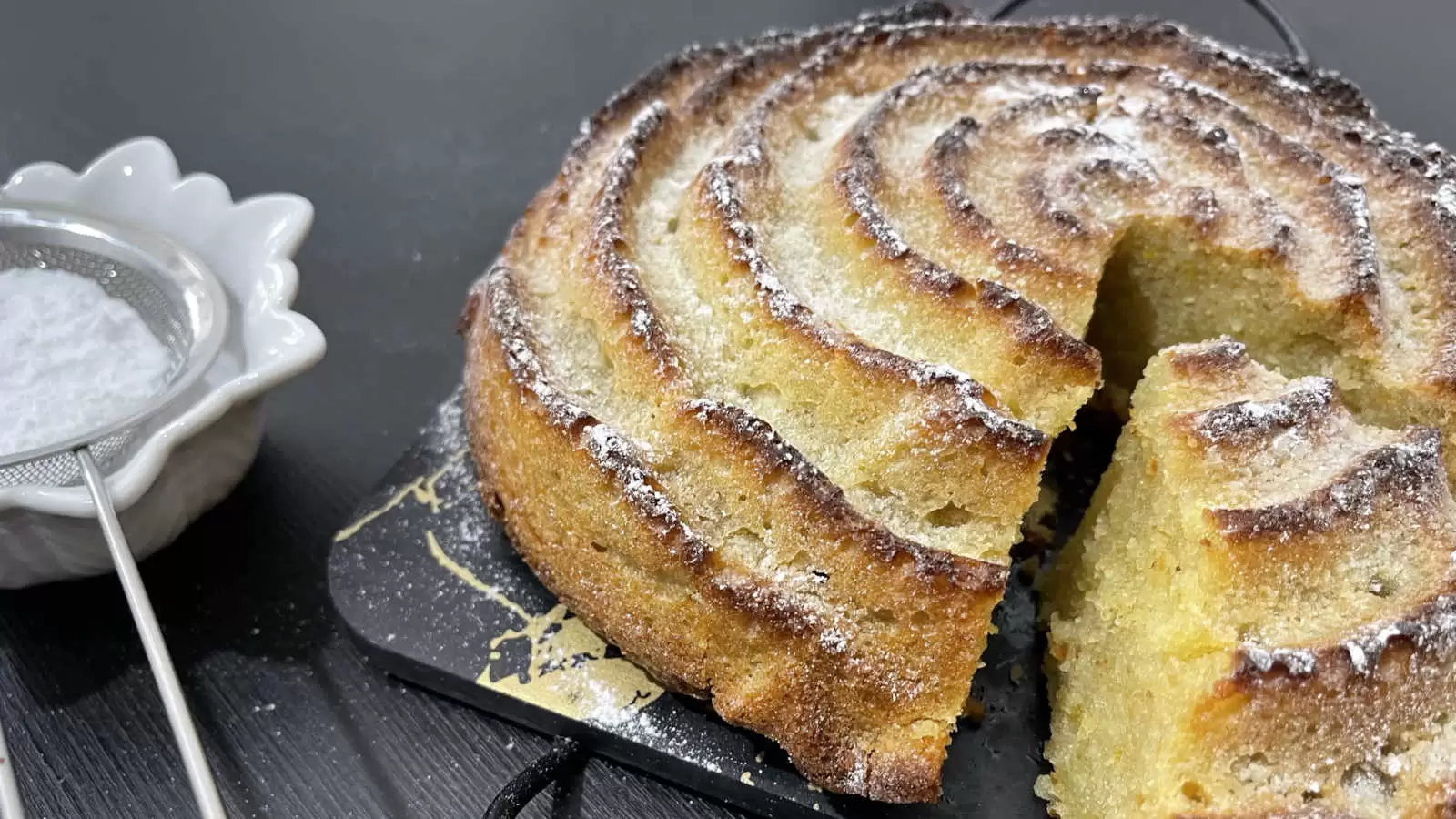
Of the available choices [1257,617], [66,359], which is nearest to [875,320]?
[1257,617]

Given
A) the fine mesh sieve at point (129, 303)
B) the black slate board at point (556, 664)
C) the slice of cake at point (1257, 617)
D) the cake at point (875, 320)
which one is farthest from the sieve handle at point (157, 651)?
the slice of cake at point (1257, 617)

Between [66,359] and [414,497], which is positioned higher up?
[66,359]

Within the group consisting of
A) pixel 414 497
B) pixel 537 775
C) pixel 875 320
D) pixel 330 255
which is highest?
pixel 875 320

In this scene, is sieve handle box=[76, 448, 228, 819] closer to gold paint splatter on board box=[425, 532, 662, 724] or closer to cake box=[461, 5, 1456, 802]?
gold paint splatter on board box=[425, 532, 662, 724]

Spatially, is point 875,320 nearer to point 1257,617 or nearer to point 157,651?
point 1257,617

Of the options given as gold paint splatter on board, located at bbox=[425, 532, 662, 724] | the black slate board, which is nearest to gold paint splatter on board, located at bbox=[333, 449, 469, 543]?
the black slate board

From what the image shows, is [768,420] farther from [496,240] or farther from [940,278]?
[496,240]
